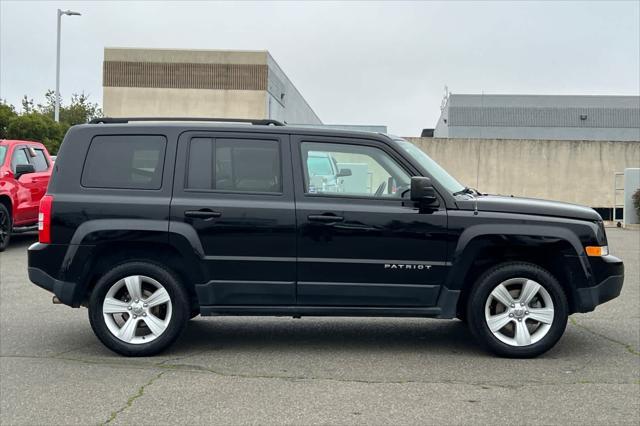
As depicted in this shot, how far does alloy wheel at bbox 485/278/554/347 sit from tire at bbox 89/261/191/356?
2541mm

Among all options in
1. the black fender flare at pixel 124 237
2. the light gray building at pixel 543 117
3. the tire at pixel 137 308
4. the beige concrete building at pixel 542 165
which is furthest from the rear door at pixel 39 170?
the light gray building at pixel 543 117

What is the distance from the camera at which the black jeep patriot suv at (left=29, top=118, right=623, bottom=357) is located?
6.00m

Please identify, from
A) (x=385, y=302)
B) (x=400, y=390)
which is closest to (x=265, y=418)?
(x=400, y=390)

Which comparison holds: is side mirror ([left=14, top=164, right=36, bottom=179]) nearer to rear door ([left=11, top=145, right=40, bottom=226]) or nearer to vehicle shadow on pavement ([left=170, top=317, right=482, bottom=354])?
rear door ([left=11, top=145, right=40, bottom=226])

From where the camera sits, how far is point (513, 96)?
4569 centimetres

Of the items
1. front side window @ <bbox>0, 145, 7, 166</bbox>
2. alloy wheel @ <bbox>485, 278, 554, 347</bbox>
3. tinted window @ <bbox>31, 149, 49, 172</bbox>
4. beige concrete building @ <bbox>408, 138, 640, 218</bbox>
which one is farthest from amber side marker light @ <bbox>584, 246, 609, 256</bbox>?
→ beige concrete building @ <bbox>408, 138, 640, 218</bbox>

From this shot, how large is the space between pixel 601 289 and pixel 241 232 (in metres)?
3.02

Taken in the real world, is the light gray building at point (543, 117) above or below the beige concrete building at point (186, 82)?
below

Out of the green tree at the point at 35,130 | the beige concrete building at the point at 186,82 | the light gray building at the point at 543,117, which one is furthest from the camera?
the beige concrete building at the point at 186,82

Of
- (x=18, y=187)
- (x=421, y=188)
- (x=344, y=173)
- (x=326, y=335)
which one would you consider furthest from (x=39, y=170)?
(x=421, y=188)

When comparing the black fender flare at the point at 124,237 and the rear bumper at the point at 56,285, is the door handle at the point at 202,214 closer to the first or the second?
the black fender flare at the point at 124,237

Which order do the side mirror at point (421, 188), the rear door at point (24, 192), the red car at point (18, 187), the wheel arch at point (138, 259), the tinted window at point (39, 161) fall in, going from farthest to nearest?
1. the tinted window at point (39, 161)
2. the rear door at point (24, 192)
3. the red car at point (18, 187)
4. the wheel arch at point (138, 259)
5. the side mirror at point (421, 188)

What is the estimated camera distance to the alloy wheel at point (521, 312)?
237 inches

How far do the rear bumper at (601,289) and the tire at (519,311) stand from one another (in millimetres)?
156
